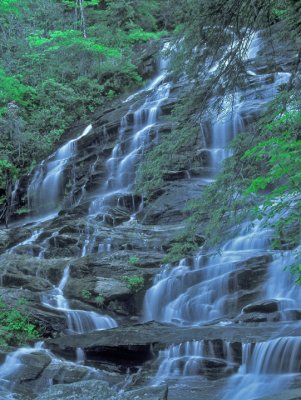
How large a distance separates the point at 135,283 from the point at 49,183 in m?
8.87

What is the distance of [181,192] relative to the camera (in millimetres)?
15836

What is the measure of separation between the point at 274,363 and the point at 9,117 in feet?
52.9

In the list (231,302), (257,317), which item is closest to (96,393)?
(257,317)

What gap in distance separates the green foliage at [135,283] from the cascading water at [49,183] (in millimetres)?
7682

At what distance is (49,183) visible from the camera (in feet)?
64.9

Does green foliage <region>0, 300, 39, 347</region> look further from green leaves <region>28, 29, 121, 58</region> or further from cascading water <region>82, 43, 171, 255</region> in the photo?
green leaves <region>28, 29, 121, 58</region>

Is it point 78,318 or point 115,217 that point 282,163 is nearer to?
point 78,318

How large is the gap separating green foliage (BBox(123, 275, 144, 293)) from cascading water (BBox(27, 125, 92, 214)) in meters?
7.68

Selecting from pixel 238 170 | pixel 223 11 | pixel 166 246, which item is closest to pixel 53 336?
pixel 166 246

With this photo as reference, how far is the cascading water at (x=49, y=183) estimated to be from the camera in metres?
19.3

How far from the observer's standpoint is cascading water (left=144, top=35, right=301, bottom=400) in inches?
301

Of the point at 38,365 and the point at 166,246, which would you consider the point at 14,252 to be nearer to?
the point at 166,246

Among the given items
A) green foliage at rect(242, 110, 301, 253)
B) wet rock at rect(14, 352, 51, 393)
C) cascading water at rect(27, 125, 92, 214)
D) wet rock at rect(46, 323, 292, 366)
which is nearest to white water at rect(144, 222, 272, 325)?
wet rock at rect(46, 323, 292, 366)

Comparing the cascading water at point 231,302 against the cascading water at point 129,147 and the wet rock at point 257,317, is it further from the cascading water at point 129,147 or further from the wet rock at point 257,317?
the cascading water at point 129,147
